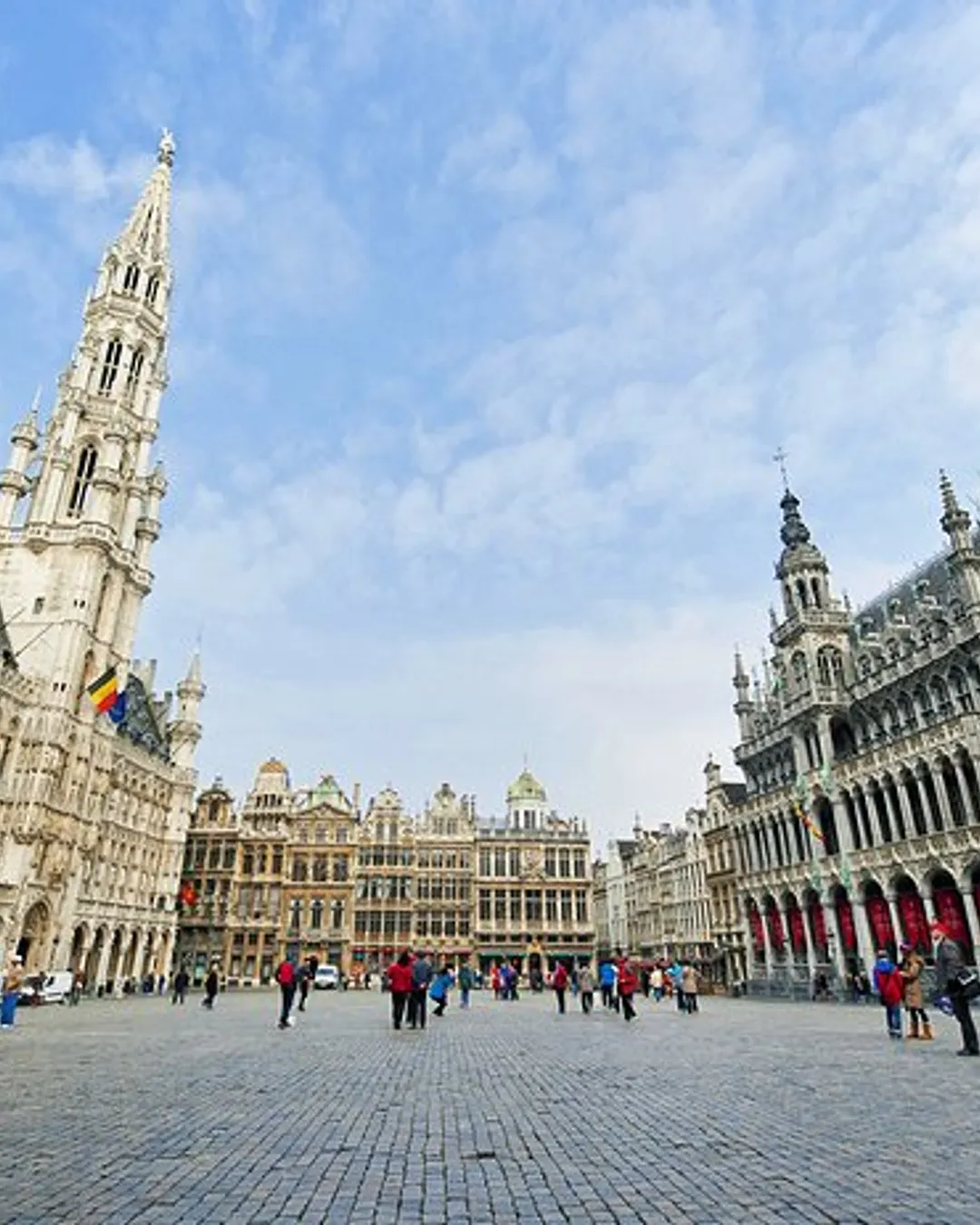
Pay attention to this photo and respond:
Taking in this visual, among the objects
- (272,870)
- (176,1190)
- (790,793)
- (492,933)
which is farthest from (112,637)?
(176,1190)

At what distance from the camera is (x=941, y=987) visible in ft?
55.3

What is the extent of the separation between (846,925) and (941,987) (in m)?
30.1

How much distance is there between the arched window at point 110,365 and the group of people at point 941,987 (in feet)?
222

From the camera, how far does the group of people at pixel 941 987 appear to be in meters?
13.7

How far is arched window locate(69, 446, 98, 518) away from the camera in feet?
198

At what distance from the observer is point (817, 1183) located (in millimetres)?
6402

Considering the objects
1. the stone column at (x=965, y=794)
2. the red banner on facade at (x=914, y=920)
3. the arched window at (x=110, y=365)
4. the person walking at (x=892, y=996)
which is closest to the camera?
the person walking at (x=892, y=996)

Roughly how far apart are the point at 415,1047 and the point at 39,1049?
300 inches

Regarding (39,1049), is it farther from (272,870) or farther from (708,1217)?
(272,870)

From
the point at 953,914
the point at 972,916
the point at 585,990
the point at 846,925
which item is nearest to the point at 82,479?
the point at 585,990

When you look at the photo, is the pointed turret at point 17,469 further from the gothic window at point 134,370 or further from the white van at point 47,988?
the white van at point 47,988

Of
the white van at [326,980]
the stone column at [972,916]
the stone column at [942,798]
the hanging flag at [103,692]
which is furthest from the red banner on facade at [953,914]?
the hanging flag at [103,692]

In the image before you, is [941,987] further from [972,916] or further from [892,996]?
[972,916]

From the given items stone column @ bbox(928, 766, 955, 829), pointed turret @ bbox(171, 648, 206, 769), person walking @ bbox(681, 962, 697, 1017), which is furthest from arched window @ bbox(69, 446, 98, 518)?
stone column @ bbox(928, 766, 955, 829)
